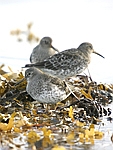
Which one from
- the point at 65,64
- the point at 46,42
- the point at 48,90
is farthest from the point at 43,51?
the point at 48,90

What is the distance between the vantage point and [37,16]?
10625 millimetres

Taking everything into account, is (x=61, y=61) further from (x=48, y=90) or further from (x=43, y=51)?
(x=48, y=90)

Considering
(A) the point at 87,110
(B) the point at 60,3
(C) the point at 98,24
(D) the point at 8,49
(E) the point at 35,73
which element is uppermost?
(B) the point at 60,3

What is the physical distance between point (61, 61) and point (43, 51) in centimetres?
99

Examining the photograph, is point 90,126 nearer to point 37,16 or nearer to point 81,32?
point 81,32

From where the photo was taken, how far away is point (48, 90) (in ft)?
20.5

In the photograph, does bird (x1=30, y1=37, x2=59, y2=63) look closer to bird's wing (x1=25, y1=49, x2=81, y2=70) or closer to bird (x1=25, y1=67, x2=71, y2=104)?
bird's wing (x1=25, y1=49, x2=81, y2=70)

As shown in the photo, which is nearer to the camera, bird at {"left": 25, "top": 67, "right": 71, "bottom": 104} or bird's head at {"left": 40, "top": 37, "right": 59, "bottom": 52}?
bird at {"left": 25, "top": 67, "right": 71, "bottom": 104}

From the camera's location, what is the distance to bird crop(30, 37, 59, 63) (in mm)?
8266

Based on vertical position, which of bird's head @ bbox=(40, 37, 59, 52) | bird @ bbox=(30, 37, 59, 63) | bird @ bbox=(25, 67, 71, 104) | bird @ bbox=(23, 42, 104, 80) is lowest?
bird @ bbox=(25, 67, 71, 104)

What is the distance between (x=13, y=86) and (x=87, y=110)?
3.44 ft

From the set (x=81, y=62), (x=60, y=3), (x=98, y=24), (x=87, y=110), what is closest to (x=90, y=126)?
(x=87, y=110)

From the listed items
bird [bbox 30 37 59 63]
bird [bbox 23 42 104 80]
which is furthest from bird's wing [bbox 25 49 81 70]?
bird [bbox 30 37 59 63]

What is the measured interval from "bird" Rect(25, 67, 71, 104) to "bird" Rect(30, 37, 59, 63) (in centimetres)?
181
